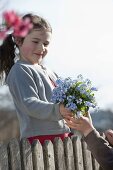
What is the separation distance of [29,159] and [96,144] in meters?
0.85

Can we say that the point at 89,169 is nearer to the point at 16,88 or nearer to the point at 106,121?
the point at 16,88

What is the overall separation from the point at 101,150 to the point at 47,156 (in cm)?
105

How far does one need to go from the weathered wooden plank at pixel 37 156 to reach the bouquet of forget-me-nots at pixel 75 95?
19.0 inches

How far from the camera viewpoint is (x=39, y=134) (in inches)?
128

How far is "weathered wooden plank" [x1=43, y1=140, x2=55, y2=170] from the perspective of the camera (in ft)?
11.1

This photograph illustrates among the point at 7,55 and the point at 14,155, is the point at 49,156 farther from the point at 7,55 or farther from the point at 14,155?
the point at 7,55

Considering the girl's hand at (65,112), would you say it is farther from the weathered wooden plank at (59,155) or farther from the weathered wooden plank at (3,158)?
the weathered wooden plank at (59,155)

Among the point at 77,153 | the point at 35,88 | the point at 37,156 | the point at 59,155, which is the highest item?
the point at 35,88

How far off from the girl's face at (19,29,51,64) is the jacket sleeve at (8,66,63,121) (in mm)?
139

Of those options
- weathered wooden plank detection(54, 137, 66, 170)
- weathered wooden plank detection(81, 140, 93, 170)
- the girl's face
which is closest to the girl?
the girl's face

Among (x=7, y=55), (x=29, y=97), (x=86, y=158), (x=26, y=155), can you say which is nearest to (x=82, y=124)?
(x=29, y=97)

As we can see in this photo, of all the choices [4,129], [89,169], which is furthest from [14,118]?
[89,169]

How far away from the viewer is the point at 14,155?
3.09 meters

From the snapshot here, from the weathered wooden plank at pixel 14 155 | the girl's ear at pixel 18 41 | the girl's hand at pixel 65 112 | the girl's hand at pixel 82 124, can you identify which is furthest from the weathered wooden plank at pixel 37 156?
the girl's ear at pixel 18 41
